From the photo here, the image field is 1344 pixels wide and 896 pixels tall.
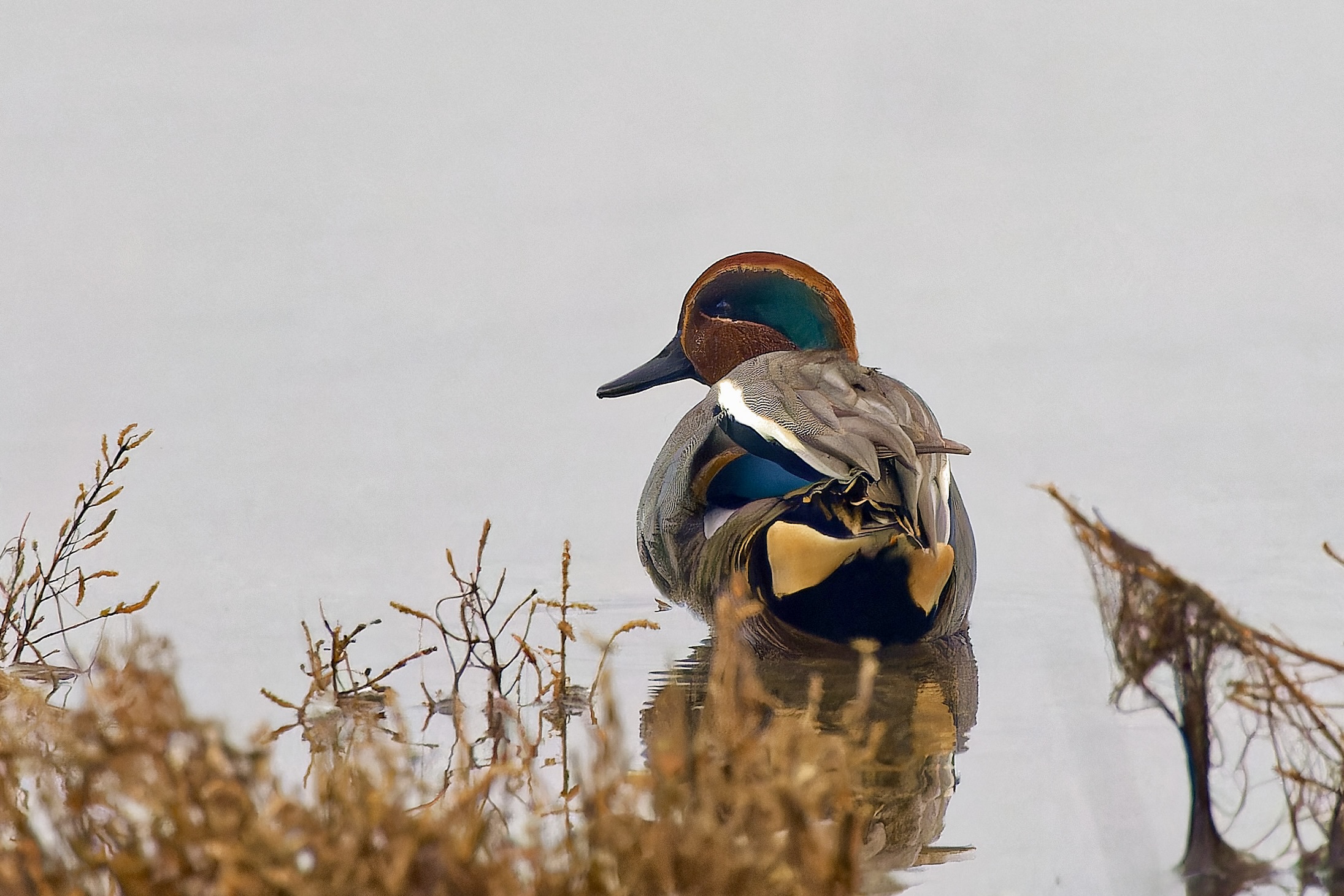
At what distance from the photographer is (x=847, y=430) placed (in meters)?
4.15

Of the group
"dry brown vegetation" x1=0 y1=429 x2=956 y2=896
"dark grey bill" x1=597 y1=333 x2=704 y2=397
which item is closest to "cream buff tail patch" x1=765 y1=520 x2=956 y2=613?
"dark grey bill" x1=597 y1=333 x2=704 y2=397

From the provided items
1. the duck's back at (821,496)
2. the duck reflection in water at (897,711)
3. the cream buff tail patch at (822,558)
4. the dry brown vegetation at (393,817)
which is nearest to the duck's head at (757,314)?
the duck's back at (821,496)

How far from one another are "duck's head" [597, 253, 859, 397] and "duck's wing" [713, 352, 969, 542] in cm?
89

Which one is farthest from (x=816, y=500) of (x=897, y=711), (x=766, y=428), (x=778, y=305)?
(x=778, y=305)

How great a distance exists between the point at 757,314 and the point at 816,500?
1502 millimetres

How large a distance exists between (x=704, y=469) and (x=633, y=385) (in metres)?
1.24

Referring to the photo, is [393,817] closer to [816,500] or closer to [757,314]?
[816,500]

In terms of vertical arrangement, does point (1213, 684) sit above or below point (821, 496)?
below

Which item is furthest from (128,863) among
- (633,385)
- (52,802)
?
(633,385)

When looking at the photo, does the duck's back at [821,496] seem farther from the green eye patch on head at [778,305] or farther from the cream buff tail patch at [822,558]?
the green eye patch on head at [778,305]

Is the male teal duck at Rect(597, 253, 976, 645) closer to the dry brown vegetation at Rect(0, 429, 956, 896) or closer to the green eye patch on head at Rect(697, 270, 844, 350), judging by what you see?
the green eye patch on head at Rect(697, 270, 844, 350)

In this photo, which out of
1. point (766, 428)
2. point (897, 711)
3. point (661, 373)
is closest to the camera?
point (897, 711)

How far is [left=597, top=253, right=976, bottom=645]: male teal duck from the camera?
13.9 feet

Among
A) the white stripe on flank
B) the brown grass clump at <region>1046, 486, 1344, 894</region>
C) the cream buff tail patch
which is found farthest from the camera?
the cream buff tail patch
